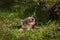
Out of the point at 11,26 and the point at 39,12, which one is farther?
the point at 39,12

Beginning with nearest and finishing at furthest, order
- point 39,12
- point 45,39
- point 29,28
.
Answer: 1. point 45,39
2. point 29,28
3. point 39,12

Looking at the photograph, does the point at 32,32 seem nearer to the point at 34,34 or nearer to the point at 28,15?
the point at 34,34

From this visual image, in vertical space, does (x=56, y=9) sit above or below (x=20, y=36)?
above

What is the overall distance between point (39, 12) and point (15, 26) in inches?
50.9

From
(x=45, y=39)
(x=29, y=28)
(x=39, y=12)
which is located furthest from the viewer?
(x=39, y=12)

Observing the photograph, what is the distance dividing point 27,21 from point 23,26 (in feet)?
0.72

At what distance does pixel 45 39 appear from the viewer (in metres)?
6.23

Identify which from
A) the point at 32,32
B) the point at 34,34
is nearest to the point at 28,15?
the point at 32,32

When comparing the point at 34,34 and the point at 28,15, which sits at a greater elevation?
the point at 28,15

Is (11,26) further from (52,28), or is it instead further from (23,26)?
(52,28)

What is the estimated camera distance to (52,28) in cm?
673

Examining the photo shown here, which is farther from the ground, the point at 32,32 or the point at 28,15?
the point at 28,15

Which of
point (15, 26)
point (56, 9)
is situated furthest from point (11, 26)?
point (56, 9)

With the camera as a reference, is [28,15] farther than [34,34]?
Yes
